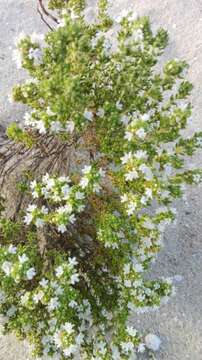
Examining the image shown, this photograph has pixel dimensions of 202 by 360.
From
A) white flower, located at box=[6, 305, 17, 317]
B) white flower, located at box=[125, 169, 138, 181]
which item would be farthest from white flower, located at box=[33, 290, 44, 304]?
white flower, located at box=[125, 169, 138, 181]

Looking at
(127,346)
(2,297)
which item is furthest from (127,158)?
(2,297)

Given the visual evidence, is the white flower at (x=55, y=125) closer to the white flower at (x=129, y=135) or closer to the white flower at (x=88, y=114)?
the white flower at (x=88, y=114)

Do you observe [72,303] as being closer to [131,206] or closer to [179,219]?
[131,206]

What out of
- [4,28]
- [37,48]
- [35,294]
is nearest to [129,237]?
[35,294]

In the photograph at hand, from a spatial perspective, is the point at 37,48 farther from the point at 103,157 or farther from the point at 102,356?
the point at 102,356

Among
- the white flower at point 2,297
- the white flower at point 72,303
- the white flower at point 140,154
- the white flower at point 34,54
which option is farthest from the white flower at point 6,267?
the white flower at point 34,54

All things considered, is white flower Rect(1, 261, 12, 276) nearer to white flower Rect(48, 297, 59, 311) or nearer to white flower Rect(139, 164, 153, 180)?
white flower Rect(48, 297, 59, 311)
